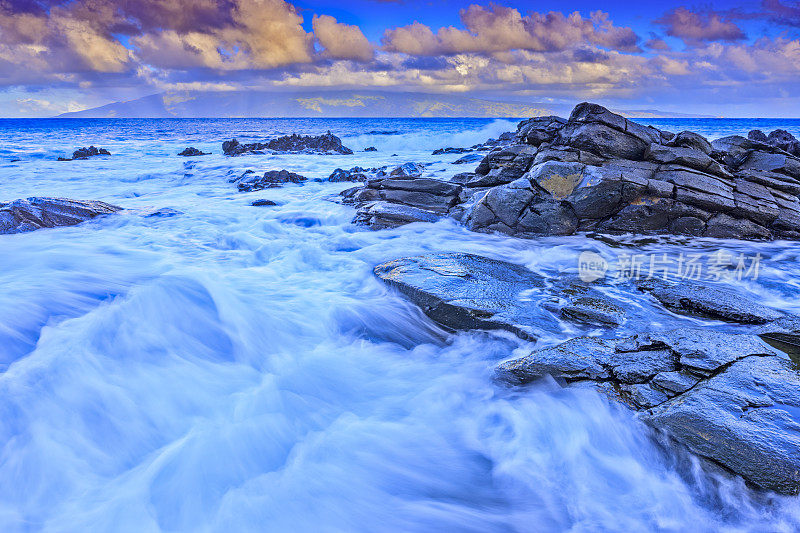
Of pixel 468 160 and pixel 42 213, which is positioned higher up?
pixel 468 160

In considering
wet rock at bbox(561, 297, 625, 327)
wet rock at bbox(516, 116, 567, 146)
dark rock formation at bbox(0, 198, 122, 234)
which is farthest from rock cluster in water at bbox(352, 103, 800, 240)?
dark rock formation at bbox(0, 198, 122, 234)

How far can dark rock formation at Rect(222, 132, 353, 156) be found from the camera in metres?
32.1

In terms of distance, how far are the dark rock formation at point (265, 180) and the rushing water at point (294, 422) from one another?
32.7ft

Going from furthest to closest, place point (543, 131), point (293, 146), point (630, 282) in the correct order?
point (293, 146) → point (543, 131) → point (630, 282)

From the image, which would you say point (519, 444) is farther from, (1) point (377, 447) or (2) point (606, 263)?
(2) point (606, 263)

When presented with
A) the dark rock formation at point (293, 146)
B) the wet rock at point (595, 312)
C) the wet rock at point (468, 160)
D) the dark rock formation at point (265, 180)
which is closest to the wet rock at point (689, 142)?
the wet rock at point (595, 312)

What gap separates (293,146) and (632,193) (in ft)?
104

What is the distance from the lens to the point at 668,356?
3881mm

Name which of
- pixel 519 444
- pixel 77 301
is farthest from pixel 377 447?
pixel 77 301

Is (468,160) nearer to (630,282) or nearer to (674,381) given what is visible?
(630,282)

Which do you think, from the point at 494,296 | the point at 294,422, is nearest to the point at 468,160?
the point at 494,296

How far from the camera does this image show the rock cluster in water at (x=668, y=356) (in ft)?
9.51

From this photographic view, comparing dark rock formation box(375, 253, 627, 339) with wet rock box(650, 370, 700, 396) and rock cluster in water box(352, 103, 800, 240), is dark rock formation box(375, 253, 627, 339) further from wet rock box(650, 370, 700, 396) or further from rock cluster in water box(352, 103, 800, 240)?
rock cluster in water box(352, 103, 800, 240)

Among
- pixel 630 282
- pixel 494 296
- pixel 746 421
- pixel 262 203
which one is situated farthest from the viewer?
pixel 262 203
